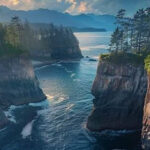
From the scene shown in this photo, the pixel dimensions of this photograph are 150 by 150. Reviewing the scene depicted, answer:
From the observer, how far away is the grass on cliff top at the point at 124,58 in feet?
220

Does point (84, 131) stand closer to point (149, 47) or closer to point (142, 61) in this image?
point (142, 61)

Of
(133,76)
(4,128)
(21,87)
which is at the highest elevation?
(133,76)

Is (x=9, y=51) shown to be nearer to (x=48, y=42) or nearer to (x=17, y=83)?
(x=17, y=83)

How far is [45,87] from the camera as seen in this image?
114562 mm

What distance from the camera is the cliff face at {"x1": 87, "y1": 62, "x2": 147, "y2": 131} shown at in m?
65.6

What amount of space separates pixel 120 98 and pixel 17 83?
1469 inches

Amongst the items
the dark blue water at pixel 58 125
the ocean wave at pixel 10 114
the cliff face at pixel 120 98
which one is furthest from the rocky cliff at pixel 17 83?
the cliff face at pixel 120 98

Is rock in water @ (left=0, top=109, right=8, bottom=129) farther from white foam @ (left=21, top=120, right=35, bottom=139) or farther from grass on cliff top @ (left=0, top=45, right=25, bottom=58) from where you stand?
grass on cliff top @ (left=0, top=45, right=25, bottom=58)

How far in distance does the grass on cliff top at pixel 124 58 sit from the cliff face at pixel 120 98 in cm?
109

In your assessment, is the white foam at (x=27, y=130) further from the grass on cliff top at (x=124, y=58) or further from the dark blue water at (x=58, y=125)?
the grass on cliff top at (x=124, y=58)

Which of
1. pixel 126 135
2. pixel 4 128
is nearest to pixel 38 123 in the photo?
pixel 4 128

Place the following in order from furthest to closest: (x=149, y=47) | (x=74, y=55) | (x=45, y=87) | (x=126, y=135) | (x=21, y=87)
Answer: (x=74, y=55), (x=45, y=87), (x=21, y=87), (x=149, y=47), (x=126, y=135)

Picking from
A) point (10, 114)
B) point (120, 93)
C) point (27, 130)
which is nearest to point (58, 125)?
point (27, 130)

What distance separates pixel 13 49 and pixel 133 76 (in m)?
45.8
